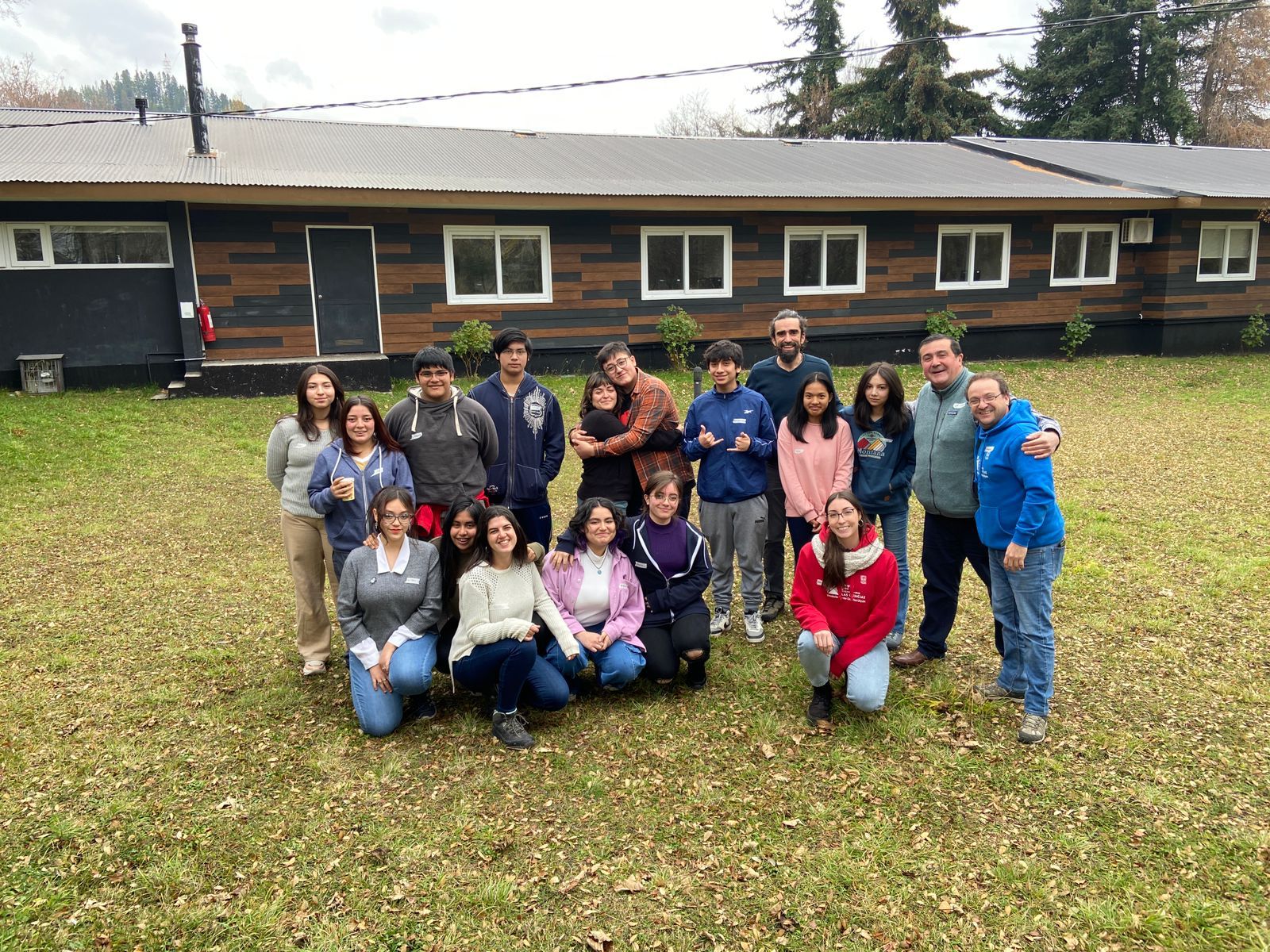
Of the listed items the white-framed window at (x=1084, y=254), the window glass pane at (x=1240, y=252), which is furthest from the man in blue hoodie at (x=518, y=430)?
the window glass pane at (x=1240, y=252)

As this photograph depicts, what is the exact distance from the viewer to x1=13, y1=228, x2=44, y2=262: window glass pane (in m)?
12.1

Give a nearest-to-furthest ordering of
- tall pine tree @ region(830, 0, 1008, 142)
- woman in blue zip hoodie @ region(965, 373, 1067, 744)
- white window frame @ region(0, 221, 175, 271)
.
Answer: woman in blue zip hoodie @ region(965, 373, 1067, 744), white window frame @ region(0, 221, 175, 271), tall pine tree @ region(830, 0, 1008, 142)

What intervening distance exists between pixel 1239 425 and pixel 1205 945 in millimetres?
10495

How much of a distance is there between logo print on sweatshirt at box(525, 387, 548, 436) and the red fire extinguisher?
31.5 ft

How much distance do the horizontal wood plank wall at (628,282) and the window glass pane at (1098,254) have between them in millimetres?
234

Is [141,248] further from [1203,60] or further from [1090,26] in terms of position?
[1203,60]

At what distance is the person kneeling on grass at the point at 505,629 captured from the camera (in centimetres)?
400

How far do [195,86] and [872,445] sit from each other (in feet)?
44.6

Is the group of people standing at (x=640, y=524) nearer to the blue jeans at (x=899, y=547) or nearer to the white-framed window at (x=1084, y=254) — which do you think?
the blue jeans at (x=899, y=547)

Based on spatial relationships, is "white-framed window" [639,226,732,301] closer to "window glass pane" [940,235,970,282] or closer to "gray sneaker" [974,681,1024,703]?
"window glass pane" [940,235,970,282]

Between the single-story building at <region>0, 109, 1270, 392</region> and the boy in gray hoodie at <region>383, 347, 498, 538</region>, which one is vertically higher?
the single-story building at <region>0, 109, 1270, 392</region>

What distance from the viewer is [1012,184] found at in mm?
16531

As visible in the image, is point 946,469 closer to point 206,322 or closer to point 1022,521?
point 1022,521

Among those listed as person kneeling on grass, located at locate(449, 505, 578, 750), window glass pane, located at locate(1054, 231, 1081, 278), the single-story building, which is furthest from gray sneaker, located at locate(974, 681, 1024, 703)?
window glass pane, located at locate(1054, 231, 1081, 278)
